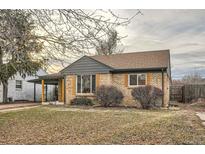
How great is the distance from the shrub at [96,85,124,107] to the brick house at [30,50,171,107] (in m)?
0.43

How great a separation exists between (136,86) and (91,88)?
1.98m

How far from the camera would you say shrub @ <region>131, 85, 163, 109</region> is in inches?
364

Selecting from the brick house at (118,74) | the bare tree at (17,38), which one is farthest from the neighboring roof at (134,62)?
the bare tree at (17,38)

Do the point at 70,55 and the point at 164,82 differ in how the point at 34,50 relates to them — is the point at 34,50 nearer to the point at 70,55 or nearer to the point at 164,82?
the point at 70,55

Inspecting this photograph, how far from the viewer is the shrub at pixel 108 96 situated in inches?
387

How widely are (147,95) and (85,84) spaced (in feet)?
9.71

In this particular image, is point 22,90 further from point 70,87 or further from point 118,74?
point 118,74

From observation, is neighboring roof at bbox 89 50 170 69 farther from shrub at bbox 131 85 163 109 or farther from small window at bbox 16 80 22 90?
small window at bbox 16 80 22 90

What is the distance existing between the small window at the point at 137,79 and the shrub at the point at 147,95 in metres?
0.72

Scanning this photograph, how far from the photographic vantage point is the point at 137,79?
1020cm

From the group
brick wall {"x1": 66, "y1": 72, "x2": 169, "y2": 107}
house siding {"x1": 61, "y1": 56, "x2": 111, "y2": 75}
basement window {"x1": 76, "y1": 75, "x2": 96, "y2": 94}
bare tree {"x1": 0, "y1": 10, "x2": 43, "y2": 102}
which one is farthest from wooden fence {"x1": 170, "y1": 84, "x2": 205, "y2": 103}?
bare tree {"x1": 0, "y1": 10, "x2": 43, "y2": 102}

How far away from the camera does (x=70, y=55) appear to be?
4.77m

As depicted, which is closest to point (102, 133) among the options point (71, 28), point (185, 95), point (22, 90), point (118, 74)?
point (71, 28)
